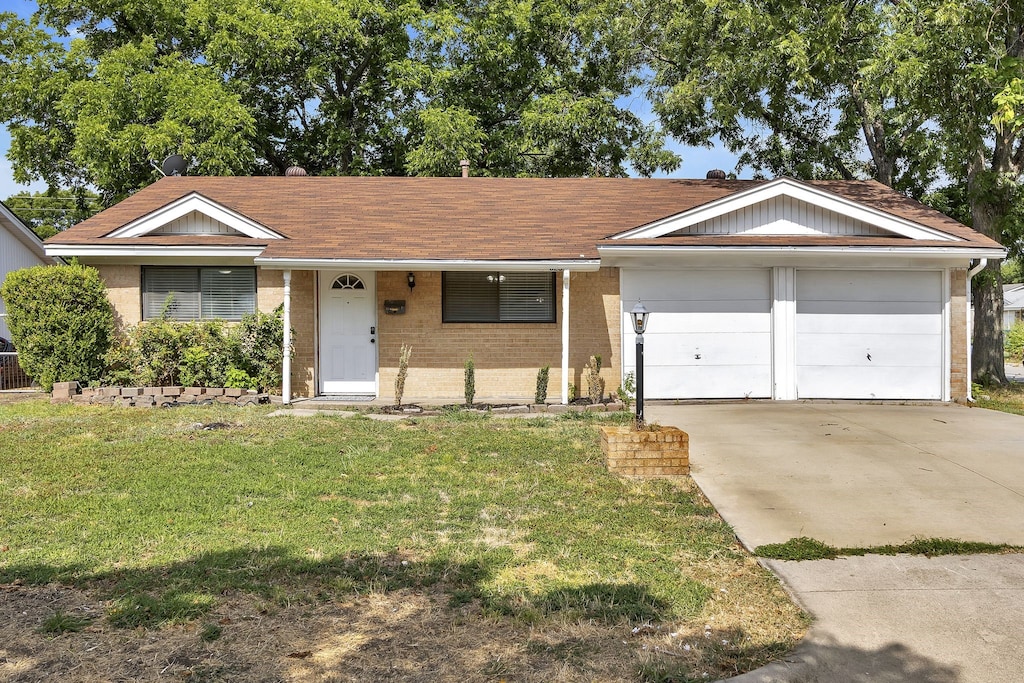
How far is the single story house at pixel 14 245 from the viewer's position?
63.4 ft

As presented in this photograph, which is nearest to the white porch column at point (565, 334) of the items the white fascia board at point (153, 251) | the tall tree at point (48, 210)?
the white fascia board at point (153, 251)

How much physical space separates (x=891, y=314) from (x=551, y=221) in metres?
6.34

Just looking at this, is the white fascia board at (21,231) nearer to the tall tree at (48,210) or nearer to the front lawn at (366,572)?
the tall tree at (48,210)

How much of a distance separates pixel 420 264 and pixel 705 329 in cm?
509

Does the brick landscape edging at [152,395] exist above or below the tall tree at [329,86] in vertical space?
below

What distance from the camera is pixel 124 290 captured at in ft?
41.4

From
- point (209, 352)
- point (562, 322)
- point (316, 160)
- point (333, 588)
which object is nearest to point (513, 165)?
point (316, 160)

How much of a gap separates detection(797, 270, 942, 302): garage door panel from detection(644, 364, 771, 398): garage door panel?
157 centimetres

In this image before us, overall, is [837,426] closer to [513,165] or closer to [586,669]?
[586,669]

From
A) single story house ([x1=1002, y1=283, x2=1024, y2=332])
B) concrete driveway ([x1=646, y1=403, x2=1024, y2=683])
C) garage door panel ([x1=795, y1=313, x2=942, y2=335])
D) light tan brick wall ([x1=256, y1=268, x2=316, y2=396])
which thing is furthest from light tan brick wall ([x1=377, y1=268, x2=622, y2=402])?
single story house ([x1=1002, y1=283, x2=1024, y2=332])

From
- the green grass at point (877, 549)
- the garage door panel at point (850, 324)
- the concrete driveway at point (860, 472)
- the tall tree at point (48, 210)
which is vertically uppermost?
the tall tree at point (48, 210)

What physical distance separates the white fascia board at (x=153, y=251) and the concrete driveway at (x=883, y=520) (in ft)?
24.4

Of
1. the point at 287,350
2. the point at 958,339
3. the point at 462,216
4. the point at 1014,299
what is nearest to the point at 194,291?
the point at 287,350

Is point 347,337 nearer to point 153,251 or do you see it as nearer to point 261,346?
point 261,346
